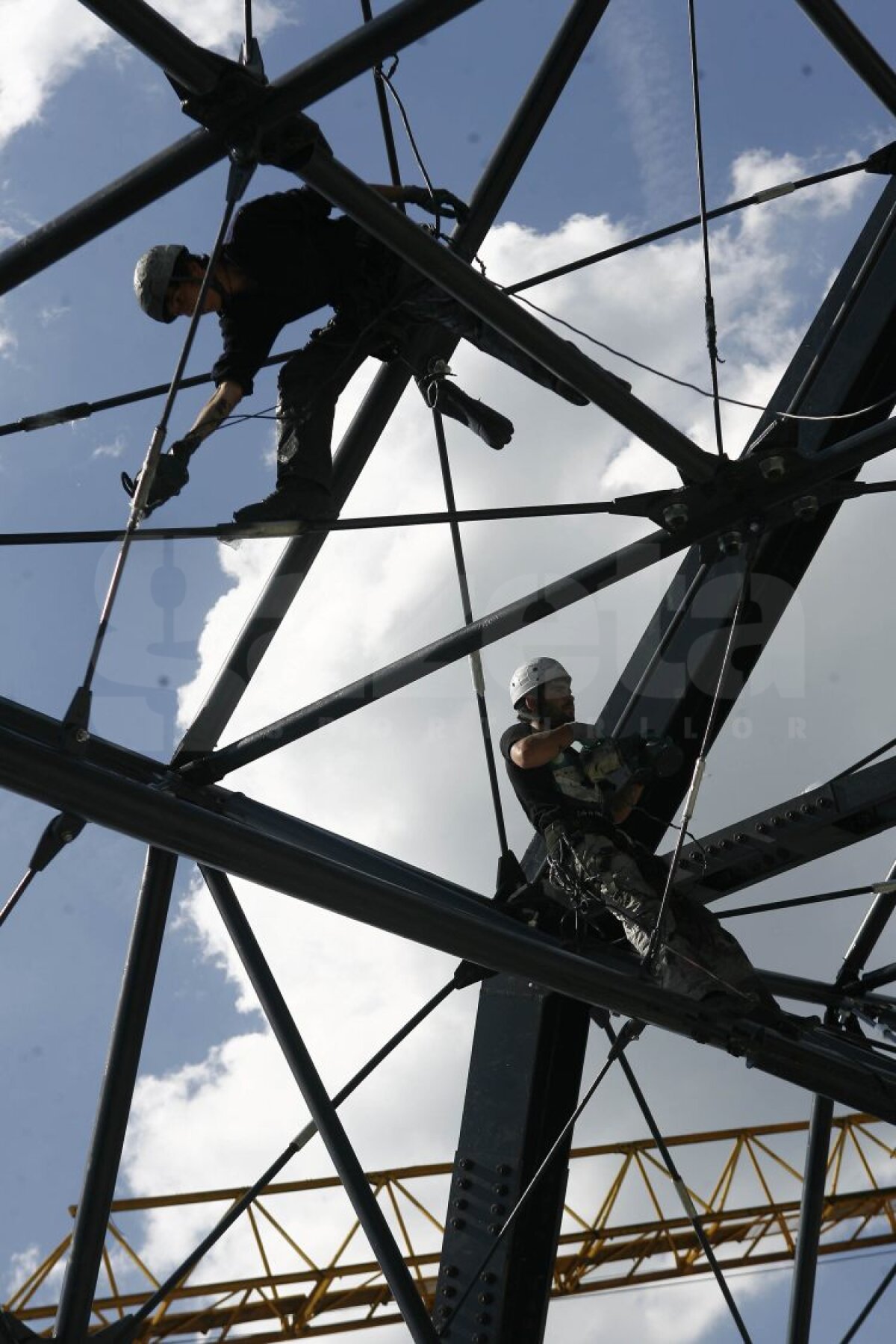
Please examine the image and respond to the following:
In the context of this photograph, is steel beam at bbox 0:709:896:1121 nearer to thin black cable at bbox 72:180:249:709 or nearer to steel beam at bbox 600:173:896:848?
thin black cable at bbox 72:180:249:709

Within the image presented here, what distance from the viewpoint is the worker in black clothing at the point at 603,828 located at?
30.7 ft

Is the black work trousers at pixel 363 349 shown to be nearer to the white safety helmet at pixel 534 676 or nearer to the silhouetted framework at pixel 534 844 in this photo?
the silhouetted framework at pixel 534 844

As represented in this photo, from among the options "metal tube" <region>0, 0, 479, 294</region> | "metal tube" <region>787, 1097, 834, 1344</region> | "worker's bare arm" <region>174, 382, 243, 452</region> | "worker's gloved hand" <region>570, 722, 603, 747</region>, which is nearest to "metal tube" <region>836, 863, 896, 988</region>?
"metal tube" <region>787, 1097, 834, 1344</region>

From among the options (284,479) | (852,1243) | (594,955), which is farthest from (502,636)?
(852,1243)

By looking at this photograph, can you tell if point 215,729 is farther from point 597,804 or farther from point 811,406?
point 811,406

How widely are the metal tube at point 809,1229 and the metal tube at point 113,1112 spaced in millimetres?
5585

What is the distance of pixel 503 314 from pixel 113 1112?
166 inches

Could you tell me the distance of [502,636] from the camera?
7.59m

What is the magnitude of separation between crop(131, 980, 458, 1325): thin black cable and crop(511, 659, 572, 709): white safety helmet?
1.85m

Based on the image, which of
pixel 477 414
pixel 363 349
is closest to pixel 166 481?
pixel 363 349

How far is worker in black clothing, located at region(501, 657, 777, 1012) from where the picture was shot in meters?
9.36

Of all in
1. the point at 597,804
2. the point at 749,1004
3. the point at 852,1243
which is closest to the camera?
the point at 749,1004

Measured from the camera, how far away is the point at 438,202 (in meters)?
8.15

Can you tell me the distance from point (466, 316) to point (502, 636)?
6.44ft
